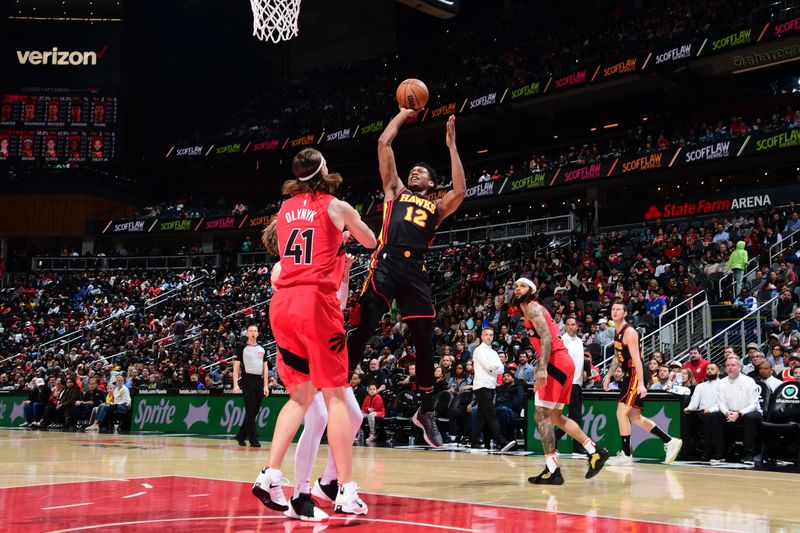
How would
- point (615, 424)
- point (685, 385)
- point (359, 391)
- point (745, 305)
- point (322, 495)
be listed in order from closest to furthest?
1. point (322, 495)
2. point (615, 424)
3. point (685, 385)
4. point (359, 391)
5. point (745, 305)

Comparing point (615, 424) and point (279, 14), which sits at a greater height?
point (279, 14)

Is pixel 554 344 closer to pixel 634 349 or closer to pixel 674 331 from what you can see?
pixel 634 349

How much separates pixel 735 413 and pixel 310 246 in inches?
327

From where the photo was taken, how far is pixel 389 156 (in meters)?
6.94

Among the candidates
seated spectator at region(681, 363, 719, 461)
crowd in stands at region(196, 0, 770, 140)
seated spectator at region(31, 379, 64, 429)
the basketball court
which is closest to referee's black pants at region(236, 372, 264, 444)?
the basketball court

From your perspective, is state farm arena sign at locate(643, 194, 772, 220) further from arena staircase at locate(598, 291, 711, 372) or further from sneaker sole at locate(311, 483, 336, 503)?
sneaker sole at locate(311, 483, 336, 503)

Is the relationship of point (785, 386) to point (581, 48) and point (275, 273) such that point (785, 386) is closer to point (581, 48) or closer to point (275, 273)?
point (275, 273)

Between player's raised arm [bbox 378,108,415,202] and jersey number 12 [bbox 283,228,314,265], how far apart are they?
151 cm

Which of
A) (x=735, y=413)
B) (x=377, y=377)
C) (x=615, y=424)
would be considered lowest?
(x=615, y=424)

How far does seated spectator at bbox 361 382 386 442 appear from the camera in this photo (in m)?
15.6

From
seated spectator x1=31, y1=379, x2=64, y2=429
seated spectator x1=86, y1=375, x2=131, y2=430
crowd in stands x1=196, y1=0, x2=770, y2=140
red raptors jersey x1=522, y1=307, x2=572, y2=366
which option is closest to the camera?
red raptors jersey x1=522, y1=307, x2=572, y2=366

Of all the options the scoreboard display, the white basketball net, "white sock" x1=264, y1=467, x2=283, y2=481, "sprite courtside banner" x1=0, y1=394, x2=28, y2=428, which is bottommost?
"sprite courtside banner" x1=0, y1=394, x2=28, y2=428

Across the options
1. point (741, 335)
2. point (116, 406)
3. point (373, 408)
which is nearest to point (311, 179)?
point (373, 408)

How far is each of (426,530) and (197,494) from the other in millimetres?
2487
